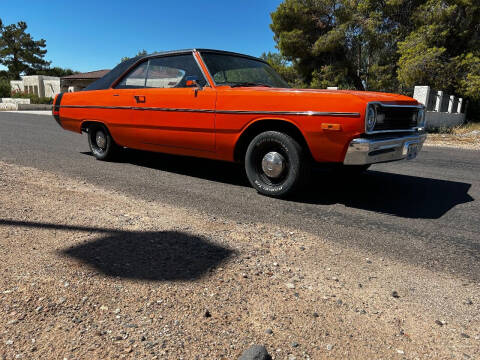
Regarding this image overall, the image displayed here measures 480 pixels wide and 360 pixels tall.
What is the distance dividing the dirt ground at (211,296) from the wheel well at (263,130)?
120 cm

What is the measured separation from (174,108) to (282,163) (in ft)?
5.27

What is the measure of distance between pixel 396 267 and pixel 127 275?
1.73m

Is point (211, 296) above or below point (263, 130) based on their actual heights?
below

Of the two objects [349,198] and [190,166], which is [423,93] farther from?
[349,198]

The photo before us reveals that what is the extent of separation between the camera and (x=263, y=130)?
13.3 ft

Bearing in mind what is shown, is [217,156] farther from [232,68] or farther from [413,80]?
[413,80]

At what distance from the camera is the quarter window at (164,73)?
4543 mm

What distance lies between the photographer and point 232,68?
461 centimetres

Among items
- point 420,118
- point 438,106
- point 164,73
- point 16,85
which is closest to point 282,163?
point 420,118

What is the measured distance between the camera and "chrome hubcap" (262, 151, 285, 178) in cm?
388

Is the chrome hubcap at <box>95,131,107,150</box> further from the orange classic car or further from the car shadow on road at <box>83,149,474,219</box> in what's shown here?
the car shadow on road at <box>83,149,474,219</box>

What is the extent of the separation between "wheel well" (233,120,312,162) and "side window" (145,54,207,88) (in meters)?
0.85

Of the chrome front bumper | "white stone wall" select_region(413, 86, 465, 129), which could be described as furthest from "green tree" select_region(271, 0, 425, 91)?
the chrome front bumper

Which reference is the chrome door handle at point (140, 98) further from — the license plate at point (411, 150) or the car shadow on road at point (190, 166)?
the license plate at point (411, 150)
